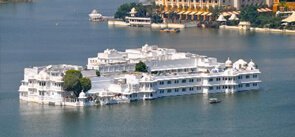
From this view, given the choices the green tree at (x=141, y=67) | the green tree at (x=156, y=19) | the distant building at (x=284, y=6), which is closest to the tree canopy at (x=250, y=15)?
the distant building at (x=284, y=6)

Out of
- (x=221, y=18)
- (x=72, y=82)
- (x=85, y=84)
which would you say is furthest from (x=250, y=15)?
(x=72, y=82)

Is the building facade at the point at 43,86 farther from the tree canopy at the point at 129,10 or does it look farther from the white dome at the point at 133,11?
the tree canopy at the point at 129,10

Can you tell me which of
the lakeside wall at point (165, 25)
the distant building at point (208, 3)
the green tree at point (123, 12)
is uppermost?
the distant building at point (208, 3)

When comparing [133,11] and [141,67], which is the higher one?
[133,11]

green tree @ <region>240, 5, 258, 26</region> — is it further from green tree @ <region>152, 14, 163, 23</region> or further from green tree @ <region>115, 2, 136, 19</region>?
green tree @ <region>115, 2, 136, 19</region>

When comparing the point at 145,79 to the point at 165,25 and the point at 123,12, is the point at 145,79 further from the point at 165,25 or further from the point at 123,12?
the point at 123,12

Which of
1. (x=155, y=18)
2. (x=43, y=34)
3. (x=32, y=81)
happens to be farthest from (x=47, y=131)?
(x=155, y=18)
